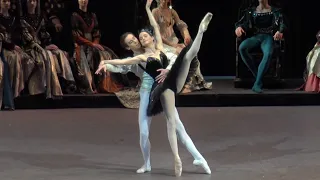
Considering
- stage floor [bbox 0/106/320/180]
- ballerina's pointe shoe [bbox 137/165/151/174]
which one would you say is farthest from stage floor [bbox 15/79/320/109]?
ballerina's pointe shoe [bbox 137/165/151/174]

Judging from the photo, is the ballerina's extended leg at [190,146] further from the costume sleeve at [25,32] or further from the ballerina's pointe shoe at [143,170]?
the costume sleeve at [25,32]

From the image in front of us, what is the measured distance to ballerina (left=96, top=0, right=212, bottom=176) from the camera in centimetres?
415

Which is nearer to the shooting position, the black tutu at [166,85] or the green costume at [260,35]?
the black tutu at [166,85]

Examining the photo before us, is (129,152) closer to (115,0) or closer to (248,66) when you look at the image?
(248,66)

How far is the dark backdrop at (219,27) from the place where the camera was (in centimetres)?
897

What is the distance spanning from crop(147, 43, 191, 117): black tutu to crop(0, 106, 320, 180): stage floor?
0.49 m

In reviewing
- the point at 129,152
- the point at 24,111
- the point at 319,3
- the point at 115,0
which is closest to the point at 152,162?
the point at 129,152

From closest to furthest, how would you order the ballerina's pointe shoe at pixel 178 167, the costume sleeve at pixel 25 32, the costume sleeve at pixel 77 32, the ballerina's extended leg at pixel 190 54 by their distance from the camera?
the ballerina's extended leg at pixel 190 54 → the ballerina's pointe shoe at pixel 178 167 → the costume sleeve at pixel 25 32 → the costume sleeve at pixel 77 32

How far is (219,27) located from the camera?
9211mm

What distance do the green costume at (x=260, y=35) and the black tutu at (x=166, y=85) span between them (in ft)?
11.2

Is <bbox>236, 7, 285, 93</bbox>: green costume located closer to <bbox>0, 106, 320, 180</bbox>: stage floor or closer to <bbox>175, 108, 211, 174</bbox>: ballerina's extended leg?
<bbox>0, 106, 320, 180</bbox>: stage floor

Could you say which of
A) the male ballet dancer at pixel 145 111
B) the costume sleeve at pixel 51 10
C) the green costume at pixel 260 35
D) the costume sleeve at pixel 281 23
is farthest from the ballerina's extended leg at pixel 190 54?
the costume sleeve at pixel 51 10

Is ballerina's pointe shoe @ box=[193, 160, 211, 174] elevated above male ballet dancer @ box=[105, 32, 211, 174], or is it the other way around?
male ballet dancer @ box=[105, 32, 211, 174]

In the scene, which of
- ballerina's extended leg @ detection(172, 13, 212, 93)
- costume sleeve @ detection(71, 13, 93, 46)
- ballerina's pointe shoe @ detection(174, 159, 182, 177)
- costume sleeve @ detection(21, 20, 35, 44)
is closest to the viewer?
ballerina's extended leg @ detection(172, 13, 212, 93)
